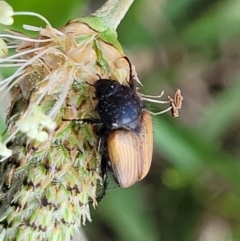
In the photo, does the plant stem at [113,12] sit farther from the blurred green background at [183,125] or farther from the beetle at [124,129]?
the blurred green background at [183,125]

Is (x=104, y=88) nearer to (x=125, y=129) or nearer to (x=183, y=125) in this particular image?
(x=125, y=129)

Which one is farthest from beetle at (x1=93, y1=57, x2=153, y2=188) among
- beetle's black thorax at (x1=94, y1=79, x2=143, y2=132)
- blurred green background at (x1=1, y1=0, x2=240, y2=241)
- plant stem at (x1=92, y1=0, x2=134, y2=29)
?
blurred green background at (x1=1, y1=0, x2=240, y2=241)

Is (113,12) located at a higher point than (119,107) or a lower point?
higher

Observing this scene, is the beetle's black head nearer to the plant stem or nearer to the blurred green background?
the plant stem

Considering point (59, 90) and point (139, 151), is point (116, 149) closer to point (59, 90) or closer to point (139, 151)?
point (139, 151)

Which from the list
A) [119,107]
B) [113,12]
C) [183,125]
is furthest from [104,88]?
[183,125]

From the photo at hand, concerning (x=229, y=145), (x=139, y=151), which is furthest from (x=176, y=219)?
(x=139, y=151)
